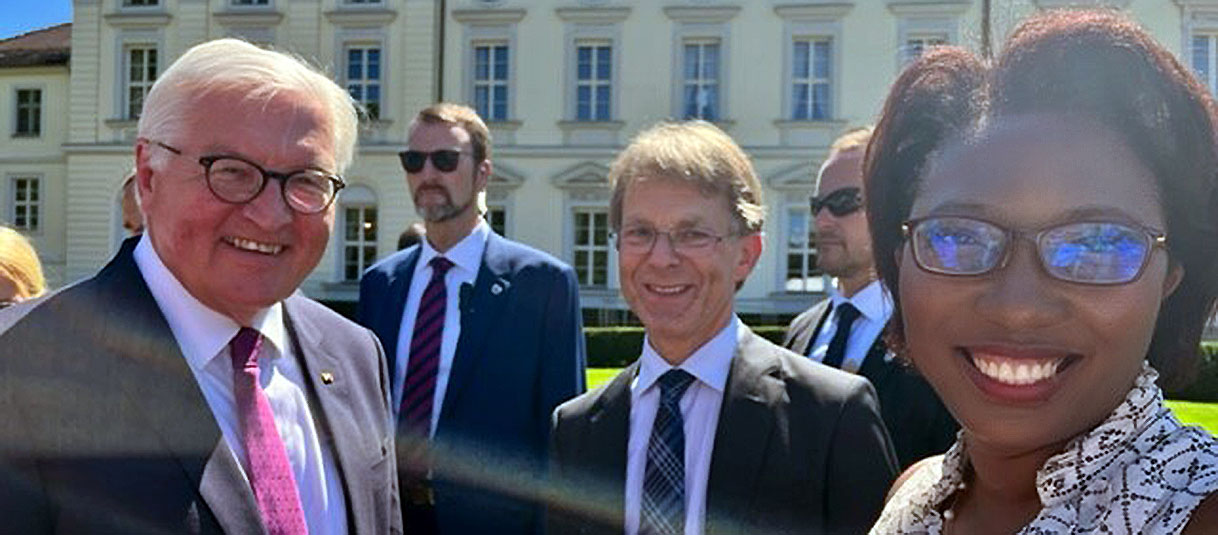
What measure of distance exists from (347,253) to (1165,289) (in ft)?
98.9

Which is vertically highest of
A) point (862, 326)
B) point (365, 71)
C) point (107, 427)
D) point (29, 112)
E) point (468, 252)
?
point (365, 71)

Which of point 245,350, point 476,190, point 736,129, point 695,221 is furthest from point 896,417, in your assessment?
point 736,129

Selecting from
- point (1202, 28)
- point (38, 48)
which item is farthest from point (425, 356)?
point (38, 48)

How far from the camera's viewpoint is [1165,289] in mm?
1521

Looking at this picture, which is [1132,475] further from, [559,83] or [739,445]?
[559,83]

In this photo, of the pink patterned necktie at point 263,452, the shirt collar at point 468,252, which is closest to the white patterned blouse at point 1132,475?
the pink patterned necktie at point 263,452

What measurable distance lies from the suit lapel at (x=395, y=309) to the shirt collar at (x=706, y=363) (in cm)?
222

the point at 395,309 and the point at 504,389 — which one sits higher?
the point at 395,309

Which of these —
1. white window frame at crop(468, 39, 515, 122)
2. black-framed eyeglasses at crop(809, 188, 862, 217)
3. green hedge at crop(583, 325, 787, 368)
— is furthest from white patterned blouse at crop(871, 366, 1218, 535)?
white window frame at crop(468, 39, 515, 122)

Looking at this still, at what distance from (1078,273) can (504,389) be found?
136 inches

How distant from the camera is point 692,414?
115 inches

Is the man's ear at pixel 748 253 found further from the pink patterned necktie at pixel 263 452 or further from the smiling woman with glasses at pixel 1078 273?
the smiling woman with glasses at pixel 1078 273

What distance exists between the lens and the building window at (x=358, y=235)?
30.5m

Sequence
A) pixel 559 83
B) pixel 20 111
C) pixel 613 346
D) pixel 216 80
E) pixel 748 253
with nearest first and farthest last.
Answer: pixel 216 80 → pixel 748 253 → pixel 613 346 → pixel 559 83 → pixel 20 111
